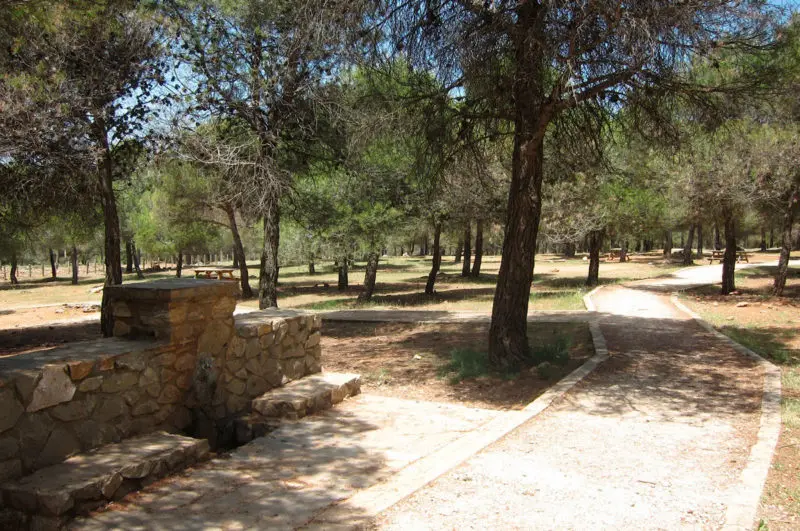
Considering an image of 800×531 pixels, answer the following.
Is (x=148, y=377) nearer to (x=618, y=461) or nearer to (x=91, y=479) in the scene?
(x=91, y=479)

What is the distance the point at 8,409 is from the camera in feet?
12.8

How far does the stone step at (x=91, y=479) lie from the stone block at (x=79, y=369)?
1.80 feet

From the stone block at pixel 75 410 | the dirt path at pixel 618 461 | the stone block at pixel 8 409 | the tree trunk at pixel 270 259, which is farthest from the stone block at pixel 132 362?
the tree trunk at pixel 270 259

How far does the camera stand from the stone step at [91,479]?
11.8 feet

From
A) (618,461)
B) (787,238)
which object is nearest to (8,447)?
(618,461)

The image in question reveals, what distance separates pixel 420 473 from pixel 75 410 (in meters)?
2.53

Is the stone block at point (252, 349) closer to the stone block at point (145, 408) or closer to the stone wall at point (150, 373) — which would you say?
the stone wall at point (150, 373)

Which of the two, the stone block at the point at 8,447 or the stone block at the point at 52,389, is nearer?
the stone block at the point at 8,447

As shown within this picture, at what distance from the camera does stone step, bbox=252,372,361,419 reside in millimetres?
5840

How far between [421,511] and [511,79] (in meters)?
6.23

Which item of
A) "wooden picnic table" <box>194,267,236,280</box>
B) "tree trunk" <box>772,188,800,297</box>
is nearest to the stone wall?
"tree trunk" <box>772,188,800,297</box>

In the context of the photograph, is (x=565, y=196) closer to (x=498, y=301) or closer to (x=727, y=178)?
(x=727, y=178)

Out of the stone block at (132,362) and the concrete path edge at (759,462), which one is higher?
the stone block at (132,362)

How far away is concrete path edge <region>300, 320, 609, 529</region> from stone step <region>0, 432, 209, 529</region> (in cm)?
137
